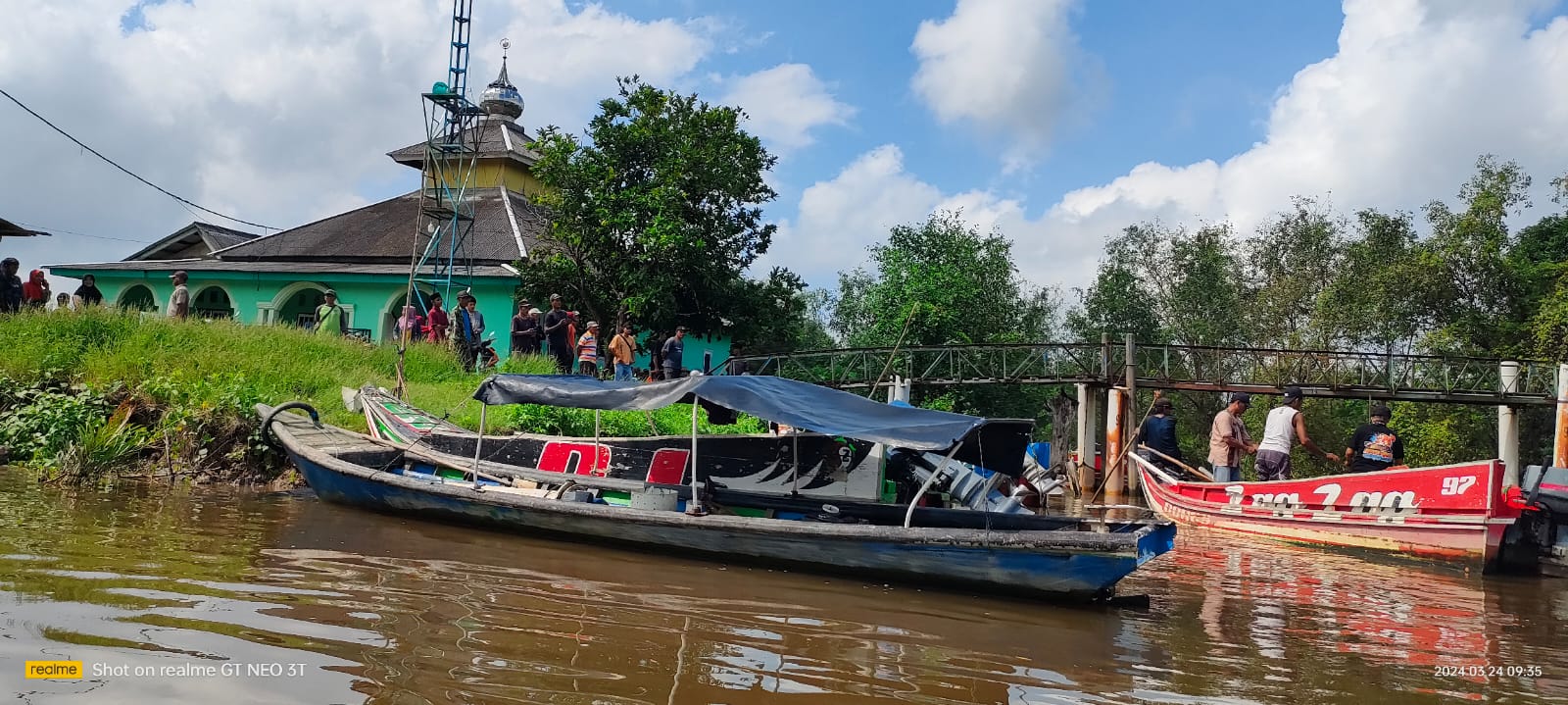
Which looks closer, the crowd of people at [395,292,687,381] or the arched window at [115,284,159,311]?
the crowd of people at [395,292,687,381]

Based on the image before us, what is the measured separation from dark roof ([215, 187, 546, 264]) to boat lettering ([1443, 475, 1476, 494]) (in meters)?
17.5

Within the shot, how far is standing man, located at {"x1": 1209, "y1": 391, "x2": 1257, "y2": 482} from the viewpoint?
12000 millimetres

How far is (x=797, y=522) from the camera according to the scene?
7664mm

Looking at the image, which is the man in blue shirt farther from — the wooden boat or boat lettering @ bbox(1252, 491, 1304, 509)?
the wooden boat

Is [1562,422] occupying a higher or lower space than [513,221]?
lower

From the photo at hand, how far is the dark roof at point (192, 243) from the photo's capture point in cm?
2711

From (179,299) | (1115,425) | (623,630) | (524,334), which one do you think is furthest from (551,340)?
(623,630)

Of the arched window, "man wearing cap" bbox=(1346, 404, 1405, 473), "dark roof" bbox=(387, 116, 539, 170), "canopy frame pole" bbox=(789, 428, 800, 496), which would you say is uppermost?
"dark roof" bbox=(387, 116, 539, 170)

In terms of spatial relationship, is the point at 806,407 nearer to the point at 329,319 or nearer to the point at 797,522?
the point at 797,522

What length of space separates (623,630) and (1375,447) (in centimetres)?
971

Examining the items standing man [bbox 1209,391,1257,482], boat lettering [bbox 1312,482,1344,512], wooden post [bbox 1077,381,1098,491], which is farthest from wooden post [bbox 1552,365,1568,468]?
A: boat lettering [bbox 1312,482,1344,512]

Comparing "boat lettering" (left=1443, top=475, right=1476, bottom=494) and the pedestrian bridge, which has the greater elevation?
the pedestrian bridge

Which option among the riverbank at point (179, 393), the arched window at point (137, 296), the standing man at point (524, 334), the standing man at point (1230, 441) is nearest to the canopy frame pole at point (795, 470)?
the riverbank at point (179, 393)

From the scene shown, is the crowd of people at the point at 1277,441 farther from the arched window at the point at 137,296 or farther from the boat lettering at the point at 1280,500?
the arched window at the point at 137,296
